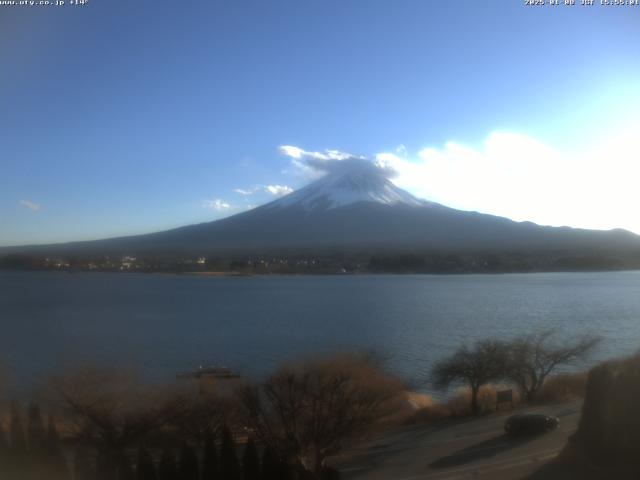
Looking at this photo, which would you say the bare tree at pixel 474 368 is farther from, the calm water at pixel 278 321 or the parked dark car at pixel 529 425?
the parked dark car at pixel 529 425

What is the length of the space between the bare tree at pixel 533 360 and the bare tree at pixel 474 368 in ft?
0.71

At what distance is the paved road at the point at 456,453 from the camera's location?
578cm

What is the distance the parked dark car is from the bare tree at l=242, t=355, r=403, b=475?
56.7 inches

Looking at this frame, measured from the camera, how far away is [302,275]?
1901 inches

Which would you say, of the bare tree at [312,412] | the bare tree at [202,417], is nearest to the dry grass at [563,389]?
the bare tree at [312,412]

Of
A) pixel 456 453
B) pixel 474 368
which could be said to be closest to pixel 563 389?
pixel 474 368

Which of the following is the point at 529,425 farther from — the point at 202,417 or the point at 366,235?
the point at 366,235

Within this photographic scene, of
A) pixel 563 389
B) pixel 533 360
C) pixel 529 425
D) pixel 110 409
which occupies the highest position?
pixel 110 409

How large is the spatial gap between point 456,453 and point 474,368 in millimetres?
3811

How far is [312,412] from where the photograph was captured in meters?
6.57

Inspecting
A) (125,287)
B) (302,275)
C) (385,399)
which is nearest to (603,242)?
(302,275)

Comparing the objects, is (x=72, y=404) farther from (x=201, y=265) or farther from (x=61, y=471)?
(x=201, y=265)

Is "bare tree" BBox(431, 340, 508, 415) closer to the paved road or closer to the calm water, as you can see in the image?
the calm water

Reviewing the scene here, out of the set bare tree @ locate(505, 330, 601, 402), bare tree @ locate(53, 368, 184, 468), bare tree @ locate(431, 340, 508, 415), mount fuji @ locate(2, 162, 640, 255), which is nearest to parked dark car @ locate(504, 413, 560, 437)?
bare tree @ locate(431, 340, 508, 415)
